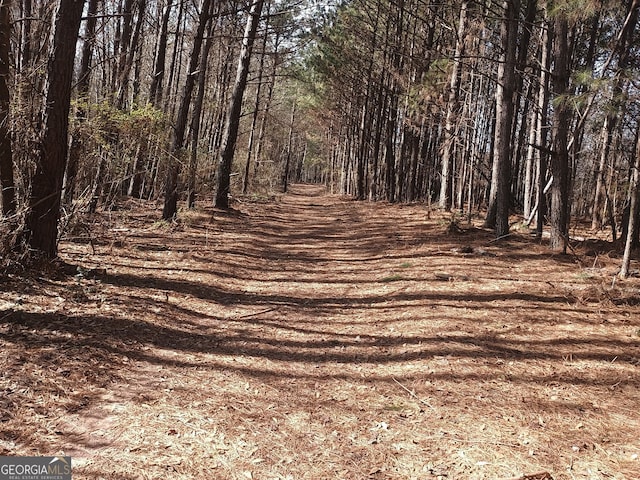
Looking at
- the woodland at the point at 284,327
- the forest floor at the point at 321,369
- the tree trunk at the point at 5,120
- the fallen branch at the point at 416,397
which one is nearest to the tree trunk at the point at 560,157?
the woodland at the point at 284,327

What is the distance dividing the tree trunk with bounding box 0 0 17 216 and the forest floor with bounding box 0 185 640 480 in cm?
101

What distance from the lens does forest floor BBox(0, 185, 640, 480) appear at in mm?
2831

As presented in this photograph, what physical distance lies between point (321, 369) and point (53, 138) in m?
4.22

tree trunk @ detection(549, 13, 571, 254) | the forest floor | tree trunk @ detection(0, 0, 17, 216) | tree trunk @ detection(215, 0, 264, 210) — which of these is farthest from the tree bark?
tree trunk @ detection(0, 0, 17, 216)

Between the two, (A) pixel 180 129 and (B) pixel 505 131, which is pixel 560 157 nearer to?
(B) pixel 505 131

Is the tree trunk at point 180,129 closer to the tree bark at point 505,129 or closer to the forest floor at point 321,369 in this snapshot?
the forest floor at point 321,369

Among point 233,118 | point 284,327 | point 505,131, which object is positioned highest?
point 233,118

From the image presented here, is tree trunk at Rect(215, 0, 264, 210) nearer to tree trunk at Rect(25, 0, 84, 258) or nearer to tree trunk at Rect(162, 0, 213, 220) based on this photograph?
tree trunk at Rect(162, 0, 213, 220)

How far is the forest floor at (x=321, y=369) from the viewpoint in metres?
2.83

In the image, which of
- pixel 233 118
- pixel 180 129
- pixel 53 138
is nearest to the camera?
pixel 53 138

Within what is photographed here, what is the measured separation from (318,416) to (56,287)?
11.6 feet

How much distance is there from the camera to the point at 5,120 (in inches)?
203

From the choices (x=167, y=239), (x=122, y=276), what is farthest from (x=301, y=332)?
(x=167, y=239)

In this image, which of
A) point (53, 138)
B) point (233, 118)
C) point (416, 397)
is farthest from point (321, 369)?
point (233, 118)
